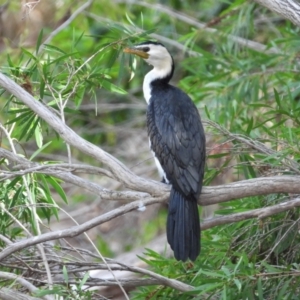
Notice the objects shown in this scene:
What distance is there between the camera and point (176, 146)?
320 cm

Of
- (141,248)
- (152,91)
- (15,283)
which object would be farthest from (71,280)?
(141,248)

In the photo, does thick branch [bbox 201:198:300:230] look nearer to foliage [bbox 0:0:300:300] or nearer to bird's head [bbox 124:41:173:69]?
foliage [bbox 0:0:300:300]

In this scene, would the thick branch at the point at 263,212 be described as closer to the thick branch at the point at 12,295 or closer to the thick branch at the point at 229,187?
the thick branch at the point at 229,187

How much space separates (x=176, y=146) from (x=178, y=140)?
0.03 m

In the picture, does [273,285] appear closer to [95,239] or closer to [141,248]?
[141,248]

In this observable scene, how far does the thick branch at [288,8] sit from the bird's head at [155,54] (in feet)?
1.90

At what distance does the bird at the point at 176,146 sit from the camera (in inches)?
119

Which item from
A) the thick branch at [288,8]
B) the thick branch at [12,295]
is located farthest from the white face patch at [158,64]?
the thick branch at [12,295]

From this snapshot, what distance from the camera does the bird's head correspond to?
3.45m

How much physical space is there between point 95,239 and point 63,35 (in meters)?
1.41

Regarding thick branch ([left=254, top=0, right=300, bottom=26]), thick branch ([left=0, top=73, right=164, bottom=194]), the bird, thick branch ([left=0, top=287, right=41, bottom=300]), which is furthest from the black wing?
thick branch ([left=0, top=287, right=41, bottom=300])

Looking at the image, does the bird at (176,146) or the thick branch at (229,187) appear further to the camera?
the bird at (176,146)

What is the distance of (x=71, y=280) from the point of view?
299 centimetres

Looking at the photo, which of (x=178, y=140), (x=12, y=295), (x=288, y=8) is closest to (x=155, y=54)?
(x=178, y=140)
